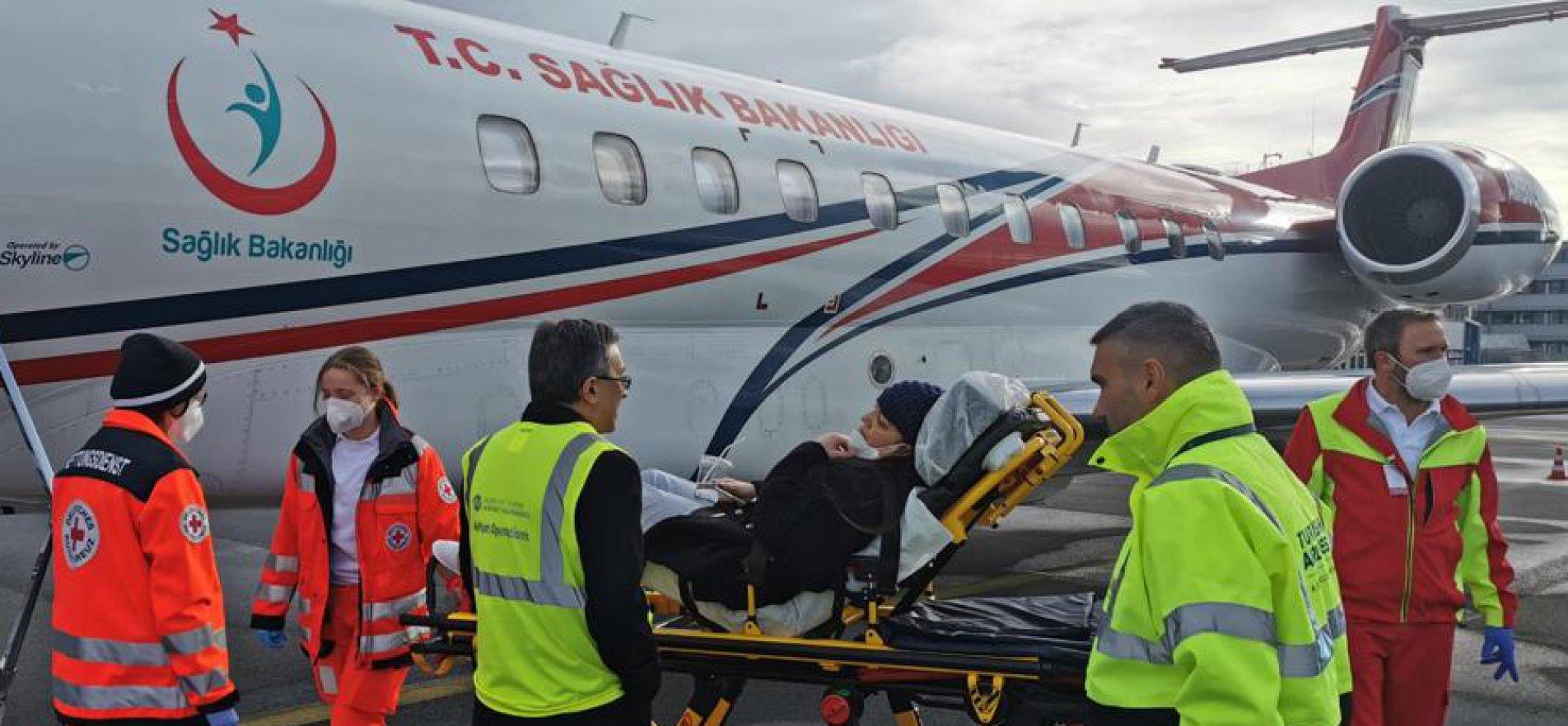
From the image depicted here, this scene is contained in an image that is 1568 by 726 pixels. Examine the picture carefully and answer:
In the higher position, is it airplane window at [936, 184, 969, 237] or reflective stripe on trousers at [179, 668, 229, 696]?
airplane window at [936, 184, 969, 237]

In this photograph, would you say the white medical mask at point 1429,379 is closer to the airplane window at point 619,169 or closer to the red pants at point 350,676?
the red pants at point 350,676

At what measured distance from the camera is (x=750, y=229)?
8.41 meters

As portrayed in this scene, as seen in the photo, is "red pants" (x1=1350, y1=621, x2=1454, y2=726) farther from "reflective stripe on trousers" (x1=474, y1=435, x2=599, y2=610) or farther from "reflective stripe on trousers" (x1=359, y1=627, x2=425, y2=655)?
"reflective stripe on trousers" (x1=359, y1=627, x2=425, y2=655)

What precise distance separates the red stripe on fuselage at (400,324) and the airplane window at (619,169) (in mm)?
473

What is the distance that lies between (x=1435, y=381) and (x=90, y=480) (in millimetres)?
4133

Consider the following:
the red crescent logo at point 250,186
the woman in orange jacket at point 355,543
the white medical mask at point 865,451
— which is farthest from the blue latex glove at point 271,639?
the red crescent logo at point 250,186

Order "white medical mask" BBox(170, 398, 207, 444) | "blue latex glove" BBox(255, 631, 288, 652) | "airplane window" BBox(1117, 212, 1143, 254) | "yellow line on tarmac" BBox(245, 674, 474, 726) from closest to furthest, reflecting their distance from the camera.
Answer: "white medical mask" BBox(170, 398, 207, 444)
"blue latex glove" BBox(255, 631, 288, 652)
"yellow line on tarmac" BBox(245, 674, 474, 726)
"airplane window" BBox(1117, 212, 1143, 254)

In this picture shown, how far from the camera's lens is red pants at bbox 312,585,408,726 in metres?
4.55

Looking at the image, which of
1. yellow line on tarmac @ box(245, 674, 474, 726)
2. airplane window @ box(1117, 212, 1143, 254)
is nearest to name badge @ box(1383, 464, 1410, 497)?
yellow line on tarmac @ box(245, 674, 474, 726)

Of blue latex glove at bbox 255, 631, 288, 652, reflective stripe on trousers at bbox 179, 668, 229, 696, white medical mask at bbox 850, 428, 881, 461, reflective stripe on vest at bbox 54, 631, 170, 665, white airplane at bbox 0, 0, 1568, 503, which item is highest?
white airplane at bbox 0, 0, 1568, 503

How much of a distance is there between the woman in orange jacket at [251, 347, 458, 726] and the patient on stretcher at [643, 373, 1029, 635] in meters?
0.84

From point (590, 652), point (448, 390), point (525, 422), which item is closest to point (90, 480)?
point (525, 422)

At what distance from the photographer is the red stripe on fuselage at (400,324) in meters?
5.66

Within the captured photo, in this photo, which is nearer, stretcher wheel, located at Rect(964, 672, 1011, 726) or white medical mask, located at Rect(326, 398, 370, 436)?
stretcher wheel, located at Rect(964, 672, 1011, 726)
